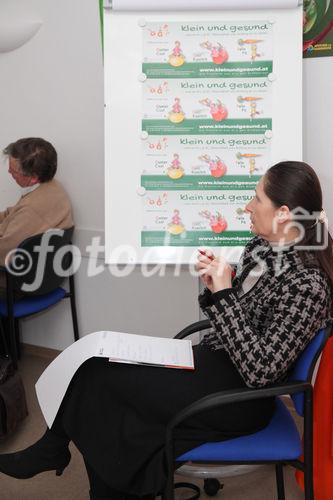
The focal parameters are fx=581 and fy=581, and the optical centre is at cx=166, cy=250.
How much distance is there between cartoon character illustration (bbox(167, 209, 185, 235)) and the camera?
7.38ft

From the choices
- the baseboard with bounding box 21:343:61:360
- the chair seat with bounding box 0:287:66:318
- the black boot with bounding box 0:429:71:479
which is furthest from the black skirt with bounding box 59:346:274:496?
the baseboard with bounding box 21:343:61:360

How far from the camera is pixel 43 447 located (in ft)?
5.68

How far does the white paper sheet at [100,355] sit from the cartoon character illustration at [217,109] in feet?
3.01

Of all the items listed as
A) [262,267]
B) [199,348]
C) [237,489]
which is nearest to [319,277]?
[262,267]

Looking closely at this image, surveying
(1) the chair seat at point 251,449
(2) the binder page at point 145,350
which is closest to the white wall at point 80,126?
(2) the binder page at point 145,350

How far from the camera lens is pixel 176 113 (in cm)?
222

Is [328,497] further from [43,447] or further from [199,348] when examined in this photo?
[43,447]

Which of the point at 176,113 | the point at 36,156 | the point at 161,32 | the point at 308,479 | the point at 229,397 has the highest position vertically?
the point at 161,32

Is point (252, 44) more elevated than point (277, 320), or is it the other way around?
point (252, 44)

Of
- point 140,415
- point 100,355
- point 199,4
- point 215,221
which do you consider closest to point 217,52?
point 199,4

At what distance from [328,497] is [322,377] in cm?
36

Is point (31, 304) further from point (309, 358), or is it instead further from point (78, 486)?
point (309, 358)

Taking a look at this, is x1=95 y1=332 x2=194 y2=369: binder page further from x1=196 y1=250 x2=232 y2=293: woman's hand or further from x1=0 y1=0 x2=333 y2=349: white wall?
x1=0 y1=0 x2=333 y2=349: white wall

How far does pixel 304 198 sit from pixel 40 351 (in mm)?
2394
